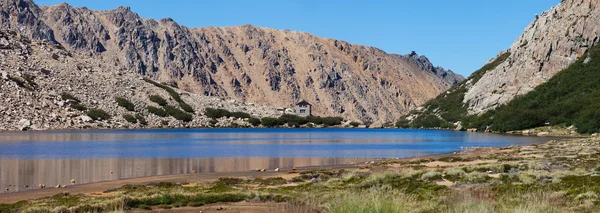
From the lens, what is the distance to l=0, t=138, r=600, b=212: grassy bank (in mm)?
19125

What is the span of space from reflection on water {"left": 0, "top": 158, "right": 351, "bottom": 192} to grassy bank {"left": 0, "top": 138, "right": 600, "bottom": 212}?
8772 millimetres

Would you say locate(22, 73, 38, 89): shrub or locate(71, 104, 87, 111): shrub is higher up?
locate(22, 73, 38, 89): shrub

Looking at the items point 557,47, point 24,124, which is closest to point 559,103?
point 557,47

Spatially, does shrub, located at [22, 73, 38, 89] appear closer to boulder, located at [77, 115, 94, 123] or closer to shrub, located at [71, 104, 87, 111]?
shrub, located at [71, 104, 87, 111]

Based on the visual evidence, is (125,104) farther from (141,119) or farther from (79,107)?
(79,107)

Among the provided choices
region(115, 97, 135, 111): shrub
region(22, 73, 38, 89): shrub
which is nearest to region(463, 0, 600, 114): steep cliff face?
region(115, 97, 135, 111): shrub

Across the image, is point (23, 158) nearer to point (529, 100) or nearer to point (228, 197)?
point (228, 197)

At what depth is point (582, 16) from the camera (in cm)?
18725

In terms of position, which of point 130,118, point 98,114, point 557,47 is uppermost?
point 557,47

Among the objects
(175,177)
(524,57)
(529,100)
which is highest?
(524,57)

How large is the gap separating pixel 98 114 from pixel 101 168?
135216 millimetres

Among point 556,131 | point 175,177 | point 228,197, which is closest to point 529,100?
point 556,131

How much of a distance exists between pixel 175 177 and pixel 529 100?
151 metres

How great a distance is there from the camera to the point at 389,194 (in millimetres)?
20328
